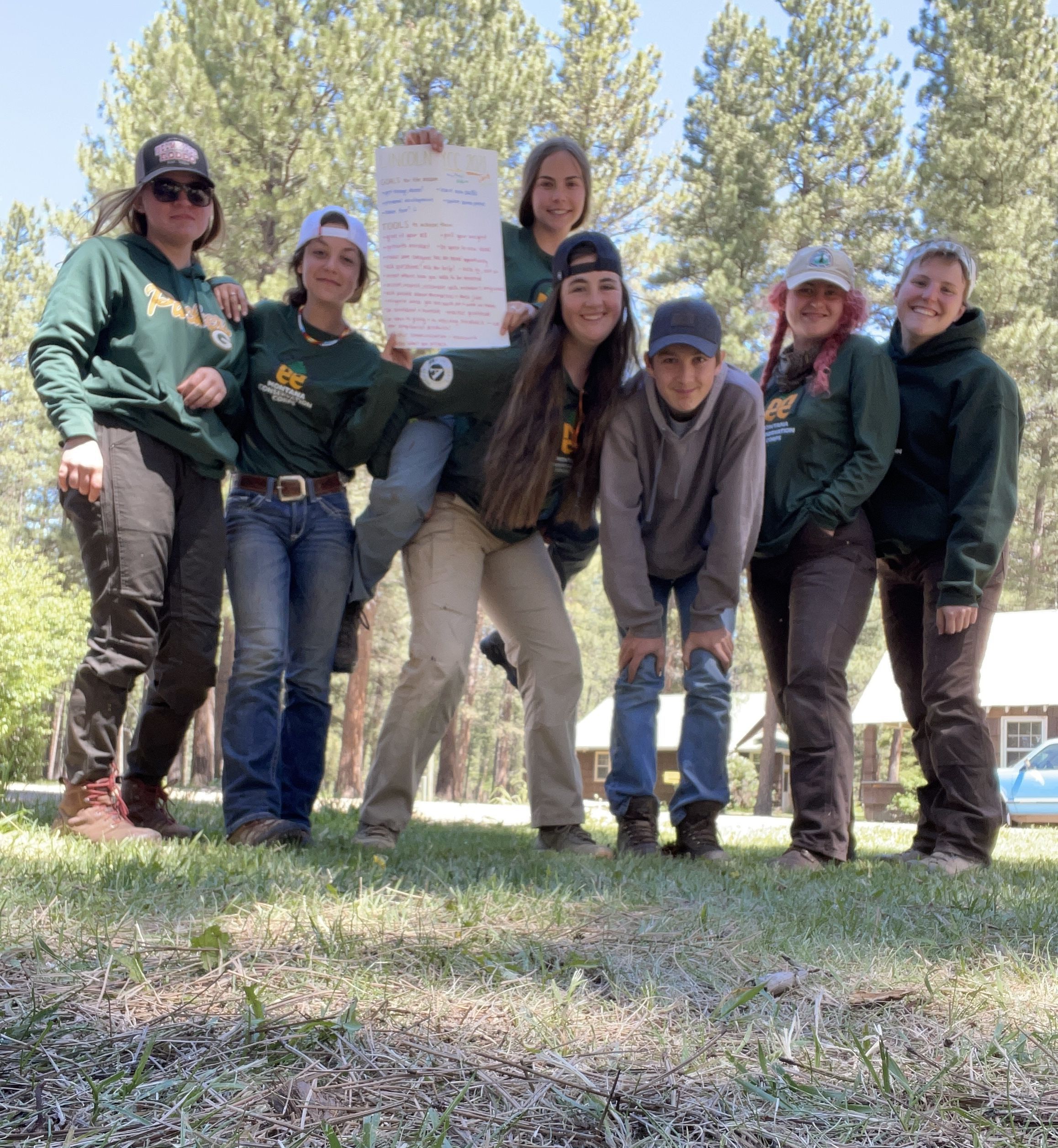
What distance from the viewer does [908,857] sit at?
188 inches

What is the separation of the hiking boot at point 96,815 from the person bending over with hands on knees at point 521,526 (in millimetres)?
861

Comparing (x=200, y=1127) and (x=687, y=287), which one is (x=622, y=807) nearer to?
(x=200, y=1127)

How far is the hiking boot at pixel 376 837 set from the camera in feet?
13.6

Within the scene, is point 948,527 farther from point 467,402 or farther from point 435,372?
point 435,372

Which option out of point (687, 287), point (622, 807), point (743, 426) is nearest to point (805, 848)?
point (622, 807)

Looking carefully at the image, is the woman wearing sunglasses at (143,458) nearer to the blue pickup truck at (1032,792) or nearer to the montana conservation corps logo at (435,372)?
the montana conservation corps logo at (435,372)

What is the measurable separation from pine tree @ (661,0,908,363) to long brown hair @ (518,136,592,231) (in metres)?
19.0

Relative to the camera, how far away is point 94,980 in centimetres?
199

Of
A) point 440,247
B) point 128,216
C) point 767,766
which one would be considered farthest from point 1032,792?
point 128,216

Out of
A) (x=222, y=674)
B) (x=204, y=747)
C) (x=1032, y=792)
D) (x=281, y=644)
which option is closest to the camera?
(x=281, y=644)

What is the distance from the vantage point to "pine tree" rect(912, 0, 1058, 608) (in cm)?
2331

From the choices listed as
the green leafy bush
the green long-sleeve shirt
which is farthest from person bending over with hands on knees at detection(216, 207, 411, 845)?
the green leafy bush

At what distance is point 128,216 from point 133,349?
74 centimetres

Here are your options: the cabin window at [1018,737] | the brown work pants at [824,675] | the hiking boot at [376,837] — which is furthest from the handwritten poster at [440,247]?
the cabin window at [1018,737]
